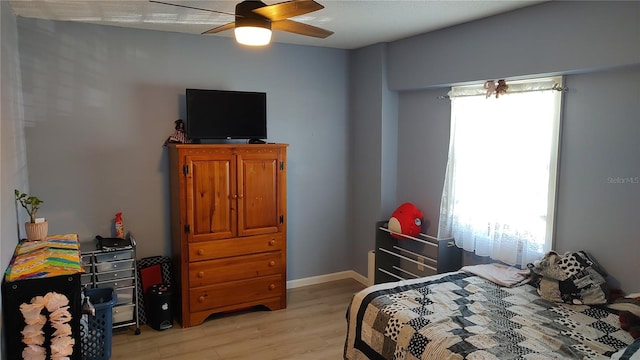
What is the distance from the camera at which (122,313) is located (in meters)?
3.71

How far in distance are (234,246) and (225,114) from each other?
1.17 m

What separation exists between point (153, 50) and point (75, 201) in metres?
1.47

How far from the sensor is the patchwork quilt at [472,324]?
231cm

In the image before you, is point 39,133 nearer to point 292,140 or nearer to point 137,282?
point 137,282

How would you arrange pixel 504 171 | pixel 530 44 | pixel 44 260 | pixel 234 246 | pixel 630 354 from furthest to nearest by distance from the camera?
pixel 234 246, pixel 504 171, pixel 530 44, pixel 44 260, pixel 630 354

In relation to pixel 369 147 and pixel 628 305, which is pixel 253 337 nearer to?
pixel 369 147

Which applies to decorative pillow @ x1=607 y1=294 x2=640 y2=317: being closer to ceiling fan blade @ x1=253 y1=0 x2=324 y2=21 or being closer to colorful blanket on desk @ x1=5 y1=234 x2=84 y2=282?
ceiling fan blade @ x1=253 y1=0 x2=324 y2=21

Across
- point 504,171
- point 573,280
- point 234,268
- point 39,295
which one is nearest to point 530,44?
point 504,171

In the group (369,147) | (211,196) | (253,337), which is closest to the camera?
(253,337)

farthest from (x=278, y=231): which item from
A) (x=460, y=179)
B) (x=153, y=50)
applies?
(x=153, y=50)

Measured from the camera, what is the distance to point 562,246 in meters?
3.15

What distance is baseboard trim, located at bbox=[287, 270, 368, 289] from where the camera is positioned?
4.84 meters

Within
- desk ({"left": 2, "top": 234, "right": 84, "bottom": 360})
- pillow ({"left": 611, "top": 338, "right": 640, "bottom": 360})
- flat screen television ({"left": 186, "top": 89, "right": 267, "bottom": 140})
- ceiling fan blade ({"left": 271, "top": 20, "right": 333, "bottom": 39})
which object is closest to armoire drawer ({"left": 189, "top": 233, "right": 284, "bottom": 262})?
flat screen television ({"left": 186, "top": 89, "right": 267, "bottom": 140})

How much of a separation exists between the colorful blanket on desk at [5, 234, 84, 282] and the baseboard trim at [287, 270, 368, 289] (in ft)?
7.53
